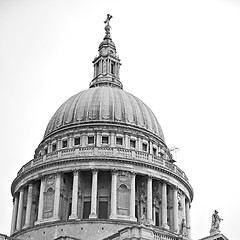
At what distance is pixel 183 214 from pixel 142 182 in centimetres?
682

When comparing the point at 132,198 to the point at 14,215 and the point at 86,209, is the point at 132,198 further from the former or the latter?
the point at 14,215

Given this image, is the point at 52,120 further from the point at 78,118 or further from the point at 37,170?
the point at 37,170

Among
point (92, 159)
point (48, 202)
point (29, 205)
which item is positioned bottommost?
point (48, 202)

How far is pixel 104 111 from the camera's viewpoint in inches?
2795

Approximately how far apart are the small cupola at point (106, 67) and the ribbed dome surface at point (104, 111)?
3.70 m

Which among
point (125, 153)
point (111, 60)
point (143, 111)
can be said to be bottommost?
point (125, 153)

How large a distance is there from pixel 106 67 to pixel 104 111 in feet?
34.7

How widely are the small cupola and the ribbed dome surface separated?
3697 mm

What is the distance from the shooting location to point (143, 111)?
73.4 m

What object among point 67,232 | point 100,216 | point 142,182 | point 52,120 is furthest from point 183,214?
point 52,120

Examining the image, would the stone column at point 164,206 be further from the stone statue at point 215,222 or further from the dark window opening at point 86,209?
the stone statue at point 215,222

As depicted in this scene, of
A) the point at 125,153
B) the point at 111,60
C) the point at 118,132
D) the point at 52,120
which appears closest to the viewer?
the point at 125,153

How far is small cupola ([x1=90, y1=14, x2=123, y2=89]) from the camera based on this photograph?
78938 millimetres

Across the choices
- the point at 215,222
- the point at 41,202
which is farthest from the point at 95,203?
the point at 215,222
